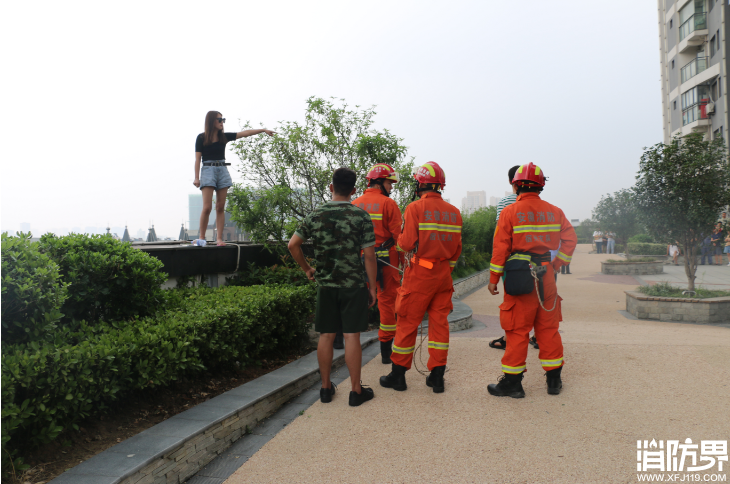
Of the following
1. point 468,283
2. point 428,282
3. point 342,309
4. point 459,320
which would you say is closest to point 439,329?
point 428,282

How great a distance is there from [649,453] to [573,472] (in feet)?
2.06

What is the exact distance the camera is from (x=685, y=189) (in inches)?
376

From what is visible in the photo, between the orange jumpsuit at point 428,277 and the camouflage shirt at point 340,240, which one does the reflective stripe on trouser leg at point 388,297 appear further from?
the camouflage shirt at point 340,240

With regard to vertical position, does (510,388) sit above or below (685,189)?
below

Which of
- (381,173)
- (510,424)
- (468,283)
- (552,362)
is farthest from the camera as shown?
(468,283)

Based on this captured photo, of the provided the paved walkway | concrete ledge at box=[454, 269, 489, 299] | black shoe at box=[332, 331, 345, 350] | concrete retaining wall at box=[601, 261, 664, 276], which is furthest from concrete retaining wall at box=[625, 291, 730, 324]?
concrete retaining wall at box=[601, 261, 664, 276]

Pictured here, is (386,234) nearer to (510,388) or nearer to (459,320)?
(510,388)

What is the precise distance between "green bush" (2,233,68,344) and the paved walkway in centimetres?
149

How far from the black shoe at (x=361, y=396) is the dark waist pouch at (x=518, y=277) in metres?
1.49

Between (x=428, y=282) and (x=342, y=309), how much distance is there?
859mm

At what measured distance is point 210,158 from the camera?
6.64 meters

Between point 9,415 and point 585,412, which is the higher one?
point 9,415

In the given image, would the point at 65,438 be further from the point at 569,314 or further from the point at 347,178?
the point at 569,314

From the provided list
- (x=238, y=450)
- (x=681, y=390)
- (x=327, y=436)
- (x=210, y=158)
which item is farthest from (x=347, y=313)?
(x=210, y=158)
